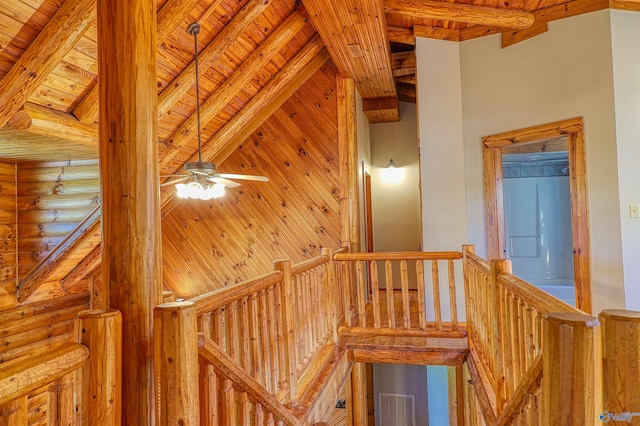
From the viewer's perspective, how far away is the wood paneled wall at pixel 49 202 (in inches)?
161

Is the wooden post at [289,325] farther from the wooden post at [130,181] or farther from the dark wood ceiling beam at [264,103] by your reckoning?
the dark wood ceiling beam at [264,103]

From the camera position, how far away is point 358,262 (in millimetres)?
4059

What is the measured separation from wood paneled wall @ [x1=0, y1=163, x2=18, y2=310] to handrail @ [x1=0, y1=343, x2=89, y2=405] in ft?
11.9

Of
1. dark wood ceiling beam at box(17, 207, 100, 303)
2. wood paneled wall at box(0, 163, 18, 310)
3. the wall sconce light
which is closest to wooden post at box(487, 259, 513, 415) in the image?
dark wood ceiling beam at box(17, 207, 100, 303)

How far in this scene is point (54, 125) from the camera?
300 centimetres

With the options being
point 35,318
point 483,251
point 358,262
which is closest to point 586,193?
point 483,251

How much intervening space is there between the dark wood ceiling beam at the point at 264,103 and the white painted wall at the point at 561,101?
5.59 ft

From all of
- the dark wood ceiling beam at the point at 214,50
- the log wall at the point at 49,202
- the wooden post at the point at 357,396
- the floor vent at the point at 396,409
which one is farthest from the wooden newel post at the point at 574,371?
the floor vent at the point at 396,409

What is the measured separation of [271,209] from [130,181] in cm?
347

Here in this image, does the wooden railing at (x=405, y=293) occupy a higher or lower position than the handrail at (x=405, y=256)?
lower

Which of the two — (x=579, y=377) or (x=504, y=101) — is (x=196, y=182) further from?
(x=504, y=101)

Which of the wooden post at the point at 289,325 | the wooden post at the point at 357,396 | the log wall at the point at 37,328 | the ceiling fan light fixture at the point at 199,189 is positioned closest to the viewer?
the wooden post at the point at 289,325

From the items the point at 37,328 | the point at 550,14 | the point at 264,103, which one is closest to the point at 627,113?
the point at 550,14

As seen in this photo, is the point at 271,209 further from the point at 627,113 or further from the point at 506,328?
the point at 627,113
